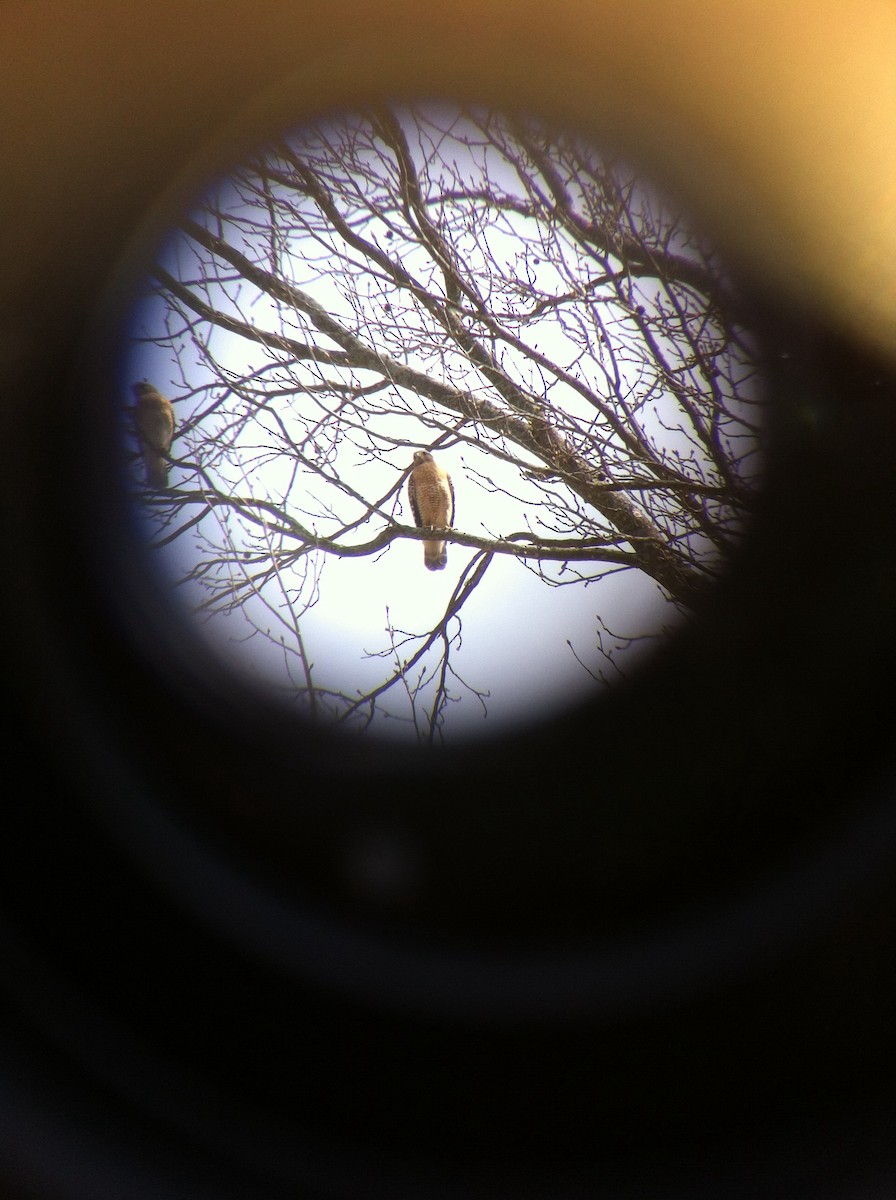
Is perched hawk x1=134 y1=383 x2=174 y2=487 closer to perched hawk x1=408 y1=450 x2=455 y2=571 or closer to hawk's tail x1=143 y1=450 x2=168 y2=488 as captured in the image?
hawk's tail x1=143 y1=450 x2=168 y2=488

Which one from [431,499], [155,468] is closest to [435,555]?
[431,499]

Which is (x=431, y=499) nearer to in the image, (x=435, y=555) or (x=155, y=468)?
(x=435, y=555)

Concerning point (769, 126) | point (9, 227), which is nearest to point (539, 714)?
point (769, 126)

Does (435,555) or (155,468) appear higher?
(155,468)

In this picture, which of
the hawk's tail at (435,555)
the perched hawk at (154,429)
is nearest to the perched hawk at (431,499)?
the hawk's tail at (435,555)

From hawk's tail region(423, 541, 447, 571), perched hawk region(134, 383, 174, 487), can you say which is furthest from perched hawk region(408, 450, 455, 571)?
perched hawk region(134, 383, 174, 487)

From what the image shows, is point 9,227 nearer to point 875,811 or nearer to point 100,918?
point 100,918
